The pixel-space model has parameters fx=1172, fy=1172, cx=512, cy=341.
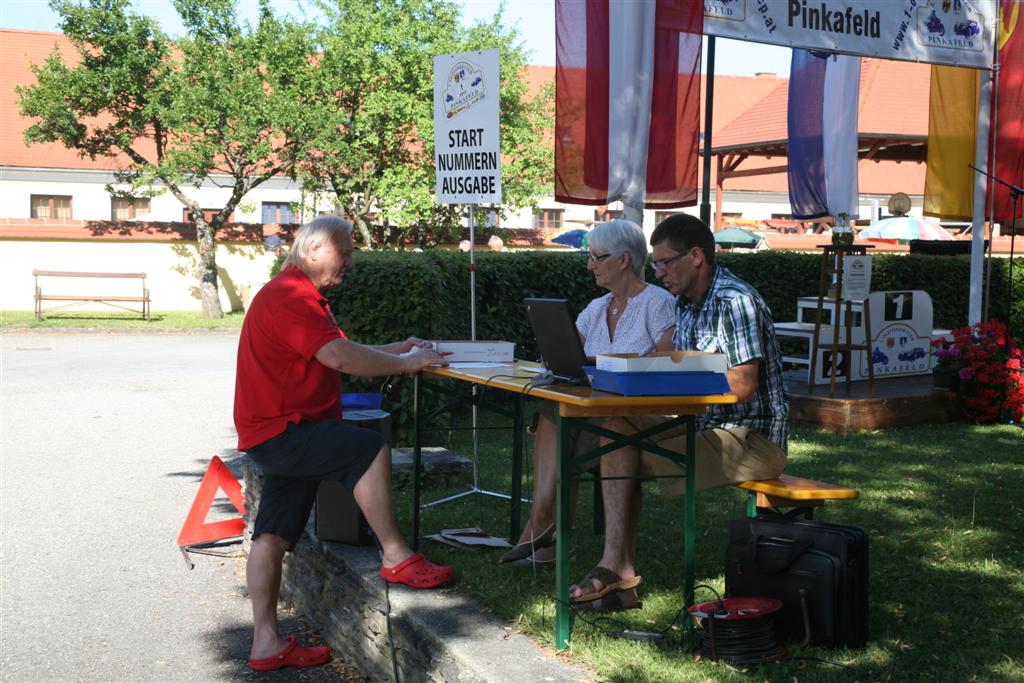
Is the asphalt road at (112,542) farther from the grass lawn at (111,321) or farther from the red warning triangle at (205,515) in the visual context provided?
the grass lawn at (111,321)

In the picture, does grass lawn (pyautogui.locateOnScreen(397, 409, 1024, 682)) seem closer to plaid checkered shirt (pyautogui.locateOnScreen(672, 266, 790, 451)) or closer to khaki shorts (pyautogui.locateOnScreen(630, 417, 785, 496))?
khaki shorts (pyautogui.locateOnScreen(630, 417, 785, 496))

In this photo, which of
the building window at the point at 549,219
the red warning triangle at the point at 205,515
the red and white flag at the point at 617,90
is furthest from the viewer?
the building window at the point at 549,219

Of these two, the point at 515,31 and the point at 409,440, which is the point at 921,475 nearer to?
the point at 409,440

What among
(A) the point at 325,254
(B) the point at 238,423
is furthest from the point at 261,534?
(A) the point at 325,254

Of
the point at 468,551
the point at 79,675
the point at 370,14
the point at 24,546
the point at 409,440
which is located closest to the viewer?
the point at 79,675

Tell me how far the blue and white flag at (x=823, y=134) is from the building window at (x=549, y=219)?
4041cm

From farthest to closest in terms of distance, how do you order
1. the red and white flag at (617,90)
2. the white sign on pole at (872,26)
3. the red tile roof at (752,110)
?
the red tile roof at (752,110) → the white sign on pole at (872,26) → the red and white flag at (617,90)

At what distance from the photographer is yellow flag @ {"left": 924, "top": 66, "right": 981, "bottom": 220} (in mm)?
11312

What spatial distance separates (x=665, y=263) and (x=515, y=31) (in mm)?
33734

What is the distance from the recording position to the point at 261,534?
5.07 m

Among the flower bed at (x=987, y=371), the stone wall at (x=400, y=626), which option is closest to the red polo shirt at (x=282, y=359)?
the stone wall at (x=400, y=626)

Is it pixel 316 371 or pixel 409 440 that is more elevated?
pixel 316 371

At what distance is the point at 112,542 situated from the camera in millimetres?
7016

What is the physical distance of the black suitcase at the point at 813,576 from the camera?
4.19 meters
